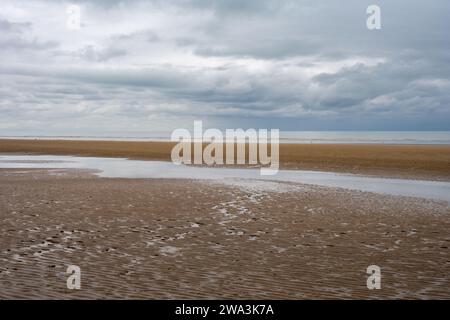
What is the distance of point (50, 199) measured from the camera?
1883cm

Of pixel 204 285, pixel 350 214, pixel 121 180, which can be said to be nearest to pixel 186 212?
pixel 350 214

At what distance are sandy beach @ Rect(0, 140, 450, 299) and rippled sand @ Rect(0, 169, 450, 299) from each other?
32 mm

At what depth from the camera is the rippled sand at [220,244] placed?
8.44 m

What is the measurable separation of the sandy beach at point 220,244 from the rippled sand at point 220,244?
32 millimetres

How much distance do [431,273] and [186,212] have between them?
8.91m

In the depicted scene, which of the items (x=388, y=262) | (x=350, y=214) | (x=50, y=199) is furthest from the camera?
(x=50, y=199)

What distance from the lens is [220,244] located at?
1170 centimetres

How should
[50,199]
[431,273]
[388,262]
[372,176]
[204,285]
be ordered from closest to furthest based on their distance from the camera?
[204,285], [431,273], [388,262], [50,199], [372,176]

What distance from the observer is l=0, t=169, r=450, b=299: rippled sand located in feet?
27.7

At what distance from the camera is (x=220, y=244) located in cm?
1170

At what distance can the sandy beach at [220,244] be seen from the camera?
8.42 metres

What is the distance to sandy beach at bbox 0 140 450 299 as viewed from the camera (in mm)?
8422
